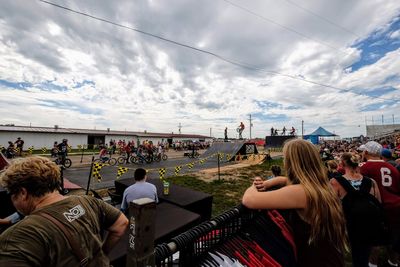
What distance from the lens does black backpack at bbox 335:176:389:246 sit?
7.97ft

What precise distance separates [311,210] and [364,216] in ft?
5.11

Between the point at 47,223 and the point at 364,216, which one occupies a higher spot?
the point at 47,223

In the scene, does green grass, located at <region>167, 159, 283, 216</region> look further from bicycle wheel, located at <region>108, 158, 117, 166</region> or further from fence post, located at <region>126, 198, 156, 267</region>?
bicycle wheel, located at <region>108, 158, 117, 166</region>

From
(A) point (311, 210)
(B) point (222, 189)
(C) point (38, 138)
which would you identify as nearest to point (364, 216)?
(A) point (311, 210)

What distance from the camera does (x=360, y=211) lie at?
2424mm

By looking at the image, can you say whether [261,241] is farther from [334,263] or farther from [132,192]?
[132,192]

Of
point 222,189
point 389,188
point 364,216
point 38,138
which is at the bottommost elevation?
point 222,189

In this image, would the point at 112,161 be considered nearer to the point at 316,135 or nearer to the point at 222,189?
the point at 222,189

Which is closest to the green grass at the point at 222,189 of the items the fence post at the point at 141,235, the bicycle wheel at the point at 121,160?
the fence post at the point at 141,235

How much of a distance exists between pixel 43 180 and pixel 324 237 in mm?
1961

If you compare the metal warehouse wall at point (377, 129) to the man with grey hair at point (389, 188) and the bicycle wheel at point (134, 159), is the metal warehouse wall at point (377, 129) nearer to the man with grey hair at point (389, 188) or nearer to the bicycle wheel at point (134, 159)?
the bicycle wheel at point (134, 159)

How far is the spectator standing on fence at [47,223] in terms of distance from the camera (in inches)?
42.6

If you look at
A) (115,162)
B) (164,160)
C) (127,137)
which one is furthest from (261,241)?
(127,137)

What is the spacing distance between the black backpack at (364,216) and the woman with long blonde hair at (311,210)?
3.65ft
